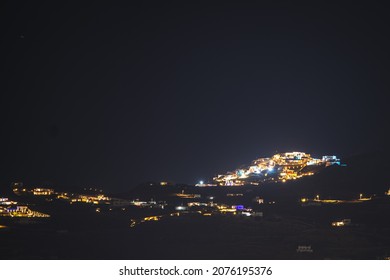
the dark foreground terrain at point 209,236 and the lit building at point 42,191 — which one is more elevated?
the lit building at point 42,191

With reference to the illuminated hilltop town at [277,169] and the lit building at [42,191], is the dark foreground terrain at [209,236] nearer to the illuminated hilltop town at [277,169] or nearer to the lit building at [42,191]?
the lit building at [42,191]

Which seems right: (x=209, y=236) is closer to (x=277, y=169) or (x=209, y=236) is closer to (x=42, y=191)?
(x=42, y=191)

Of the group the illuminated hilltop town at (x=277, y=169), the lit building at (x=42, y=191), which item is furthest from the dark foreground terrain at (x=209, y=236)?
the illuminated hilltop town at (x=277, y=169)

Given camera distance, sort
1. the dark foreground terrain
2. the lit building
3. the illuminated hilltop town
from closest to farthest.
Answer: the dark foreground terrain, the lit building, the illuminated hilltop town

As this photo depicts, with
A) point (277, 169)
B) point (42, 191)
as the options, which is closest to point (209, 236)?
point (42, 191)

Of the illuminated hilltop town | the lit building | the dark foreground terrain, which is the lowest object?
the dark foreground terrain

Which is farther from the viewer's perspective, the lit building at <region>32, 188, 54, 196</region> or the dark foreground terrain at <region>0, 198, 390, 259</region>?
the lit building at <region>32, 188, 54, 196</region>

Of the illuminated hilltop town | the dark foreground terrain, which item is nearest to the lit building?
the dark foreground terrain

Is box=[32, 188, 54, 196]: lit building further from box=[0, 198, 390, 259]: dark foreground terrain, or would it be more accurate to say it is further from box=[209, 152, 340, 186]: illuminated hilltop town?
box=[209, 152, 340, 186]: illuminated hilltop town

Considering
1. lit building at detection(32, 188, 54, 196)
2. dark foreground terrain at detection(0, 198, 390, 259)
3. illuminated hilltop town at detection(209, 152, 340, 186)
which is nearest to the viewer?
dark foreground terrain at detection(0, 198, 390, 259)
